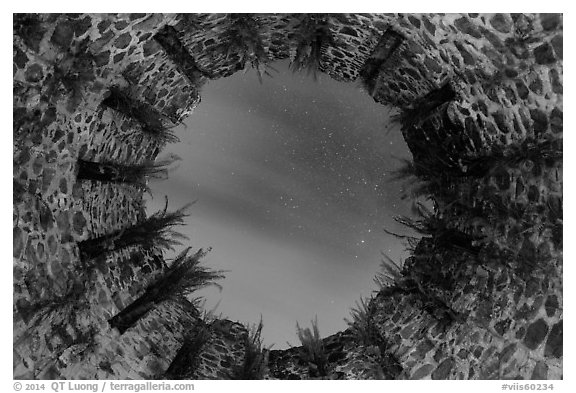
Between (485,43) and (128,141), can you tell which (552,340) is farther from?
(128,141)

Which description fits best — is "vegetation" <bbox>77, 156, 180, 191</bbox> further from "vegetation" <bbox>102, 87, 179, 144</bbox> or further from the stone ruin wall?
"vegetation" <bbox>102, 87, 179, 144</bbox>

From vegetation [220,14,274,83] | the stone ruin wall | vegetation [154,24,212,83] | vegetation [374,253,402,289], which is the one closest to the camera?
the stone ruin wall

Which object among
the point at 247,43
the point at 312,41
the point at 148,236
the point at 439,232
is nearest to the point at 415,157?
the point at 439,232

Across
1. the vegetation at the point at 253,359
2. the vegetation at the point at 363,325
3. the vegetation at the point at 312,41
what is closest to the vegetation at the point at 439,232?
the vegetation at the point at 363,325

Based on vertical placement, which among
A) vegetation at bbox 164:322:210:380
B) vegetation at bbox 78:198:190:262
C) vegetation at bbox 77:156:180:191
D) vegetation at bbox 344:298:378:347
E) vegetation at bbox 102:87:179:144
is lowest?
vegetation at bbox 164:322:210:380

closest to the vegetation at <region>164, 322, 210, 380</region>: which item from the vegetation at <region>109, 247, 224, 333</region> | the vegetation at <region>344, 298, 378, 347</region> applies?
the vegetation at <region>109, 247, 224, 333</region>

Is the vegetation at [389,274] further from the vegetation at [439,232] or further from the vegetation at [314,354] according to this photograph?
the vegetation at [314,354]

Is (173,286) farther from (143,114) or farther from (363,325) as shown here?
(363,325)
